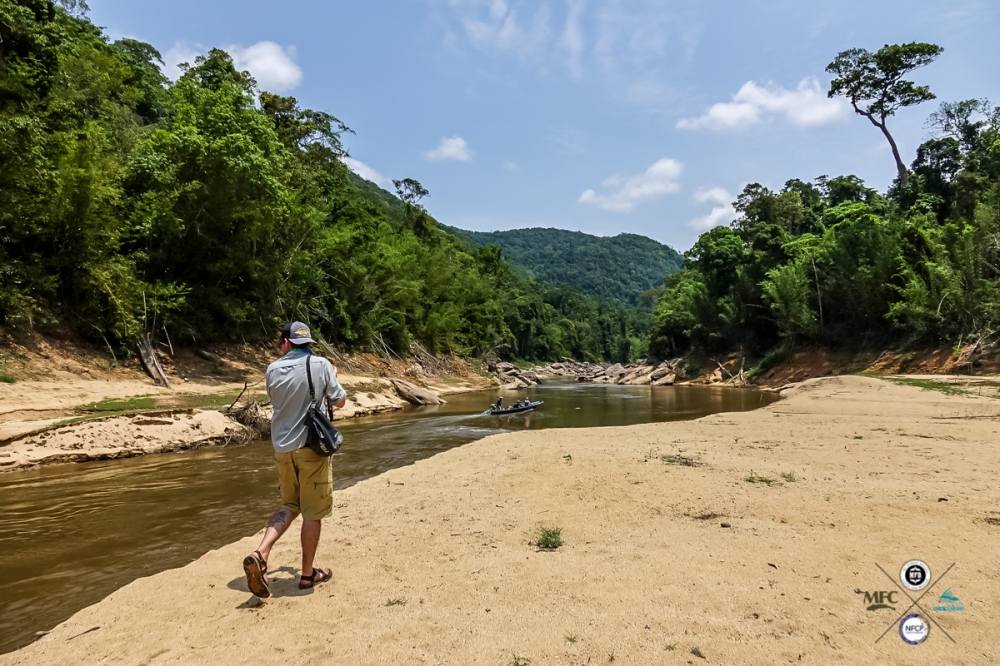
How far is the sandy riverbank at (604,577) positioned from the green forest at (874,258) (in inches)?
1048

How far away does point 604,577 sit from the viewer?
4.45 m

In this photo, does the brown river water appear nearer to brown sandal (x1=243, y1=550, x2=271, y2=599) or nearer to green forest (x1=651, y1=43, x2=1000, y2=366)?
brown sandal (x1=243, y1=550, x2=271, y2=599)

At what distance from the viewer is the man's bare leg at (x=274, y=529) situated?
4.44 meters

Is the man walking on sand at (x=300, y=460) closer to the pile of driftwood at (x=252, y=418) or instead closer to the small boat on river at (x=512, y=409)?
the pile of driftwood at (x=252, y=418)

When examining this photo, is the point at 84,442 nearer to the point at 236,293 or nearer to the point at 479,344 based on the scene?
the point at 236,293

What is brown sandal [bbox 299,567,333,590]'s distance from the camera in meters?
4.55

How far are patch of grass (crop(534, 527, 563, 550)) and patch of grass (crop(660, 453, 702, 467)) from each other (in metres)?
4.21

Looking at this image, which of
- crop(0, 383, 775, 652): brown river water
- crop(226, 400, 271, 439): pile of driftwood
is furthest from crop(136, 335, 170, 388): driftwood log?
crop(0, 383, 775, 652): brown river water

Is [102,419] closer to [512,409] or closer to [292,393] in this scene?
[292,393]

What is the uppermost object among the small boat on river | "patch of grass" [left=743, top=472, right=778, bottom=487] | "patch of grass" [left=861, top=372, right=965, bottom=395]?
"patch of grass" [left=861, top=372, right=965, bottom=395]

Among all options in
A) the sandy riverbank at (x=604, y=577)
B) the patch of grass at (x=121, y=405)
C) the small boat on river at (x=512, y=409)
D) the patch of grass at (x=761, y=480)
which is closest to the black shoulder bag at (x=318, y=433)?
the sandy riverbank at (x=604, y=577)

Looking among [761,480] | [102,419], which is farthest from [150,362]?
[761,480]

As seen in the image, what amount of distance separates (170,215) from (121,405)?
32.1ft

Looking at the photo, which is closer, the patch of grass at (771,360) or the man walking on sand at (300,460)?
the man walking on sand at (300,460)
